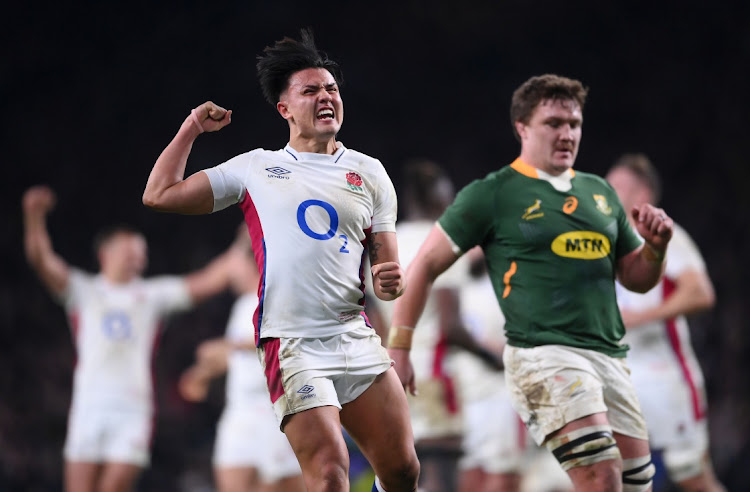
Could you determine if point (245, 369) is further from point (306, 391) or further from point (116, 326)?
point (306, 391)

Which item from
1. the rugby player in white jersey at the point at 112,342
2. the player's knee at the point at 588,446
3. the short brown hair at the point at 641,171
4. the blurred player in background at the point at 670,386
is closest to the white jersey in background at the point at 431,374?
the blurred player in background at the point at 670,386

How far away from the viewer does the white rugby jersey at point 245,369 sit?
24.1 feet

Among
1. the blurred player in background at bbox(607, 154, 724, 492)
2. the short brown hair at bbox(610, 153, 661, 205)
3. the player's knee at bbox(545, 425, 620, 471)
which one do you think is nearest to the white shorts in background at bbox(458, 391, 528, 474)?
the blurred player in background at bbox(607, 154, 724, 492)

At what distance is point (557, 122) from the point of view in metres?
4.44

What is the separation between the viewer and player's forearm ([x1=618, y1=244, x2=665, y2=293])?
14.5 ft

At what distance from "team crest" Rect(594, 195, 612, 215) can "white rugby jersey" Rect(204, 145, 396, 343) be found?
1181mm

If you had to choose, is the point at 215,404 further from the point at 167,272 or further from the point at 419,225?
the point at 419,225

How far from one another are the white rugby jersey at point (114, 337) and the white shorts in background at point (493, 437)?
2697 millimetres

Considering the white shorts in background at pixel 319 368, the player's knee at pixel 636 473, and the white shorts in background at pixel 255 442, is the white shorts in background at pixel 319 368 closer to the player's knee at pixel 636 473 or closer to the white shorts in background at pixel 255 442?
the player's knee at pixel 636 473

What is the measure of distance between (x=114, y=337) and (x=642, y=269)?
4813 millimetres

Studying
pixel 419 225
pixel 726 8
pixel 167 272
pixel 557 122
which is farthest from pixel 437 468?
pixel 726 8

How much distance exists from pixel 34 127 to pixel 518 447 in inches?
420

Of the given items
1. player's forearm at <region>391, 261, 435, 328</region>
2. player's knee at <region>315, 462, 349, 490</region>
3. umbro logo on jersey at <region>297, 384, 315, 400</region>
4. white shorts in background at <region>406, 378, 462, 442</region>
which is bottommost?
white shorts in background at <region>406, 378, 462, 442</region>

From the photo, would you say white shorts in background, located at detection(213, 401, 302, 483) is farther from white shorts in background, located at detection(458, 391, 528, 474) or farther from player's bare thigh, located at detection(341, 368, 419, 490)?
player's bare thigh, located at detection(341, 368, 419, 490)
